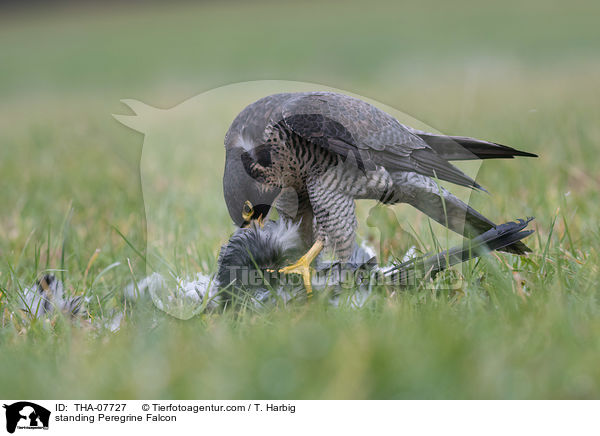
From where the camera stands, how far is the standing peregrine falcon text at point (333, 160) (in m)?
2.28

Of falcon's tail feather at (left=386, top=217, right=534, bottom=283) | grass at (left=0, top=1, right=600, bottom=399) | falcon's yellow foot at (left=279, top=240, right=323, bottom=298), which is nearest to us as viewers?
grass at (left=0, top=1, right=600, bottom=399)

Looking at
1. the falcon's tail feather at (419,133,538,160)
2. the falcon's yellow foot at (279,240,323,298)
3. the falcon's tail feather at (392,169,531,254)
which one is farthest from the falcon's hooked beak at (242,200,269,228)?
the falcon's tail feather at (419,133,538,160)

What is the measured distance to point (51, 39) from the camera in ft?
65.4

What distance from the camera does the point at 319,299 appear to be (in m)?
1.84

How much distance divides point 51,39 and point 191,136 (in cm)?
1985

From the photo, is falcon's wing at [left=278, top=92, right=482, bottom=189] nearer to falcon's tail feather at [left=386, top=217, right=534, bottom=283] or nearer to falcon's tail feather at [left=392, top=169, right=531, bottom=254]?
Answer: falcon's tail feather at [left=392, top=169, right=531, bottom=254]

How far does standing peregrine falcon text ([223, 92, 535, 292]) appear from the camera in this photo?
2279 millimetres

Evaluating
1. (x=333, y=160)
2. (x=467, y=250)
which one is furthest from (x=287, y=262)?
(x=467, y=250)

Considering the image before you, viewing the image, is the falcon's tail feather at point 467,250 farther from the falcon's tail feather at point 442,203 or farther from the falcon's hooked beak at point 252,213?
the falcon's hooked beak at point 252,213

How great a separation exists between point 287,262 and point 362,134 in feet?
1.90

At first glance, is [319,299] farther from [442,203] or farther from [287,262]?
[442,203]

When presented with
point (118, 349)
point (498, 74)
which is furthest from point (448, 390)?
point (498, 74)

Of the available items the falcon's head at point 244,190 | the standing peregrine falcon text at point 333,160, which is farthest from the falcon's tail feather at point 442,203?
the falcon's head at point 244,190

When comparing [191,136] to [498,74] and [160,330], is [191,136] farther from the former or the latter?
[498,74]
